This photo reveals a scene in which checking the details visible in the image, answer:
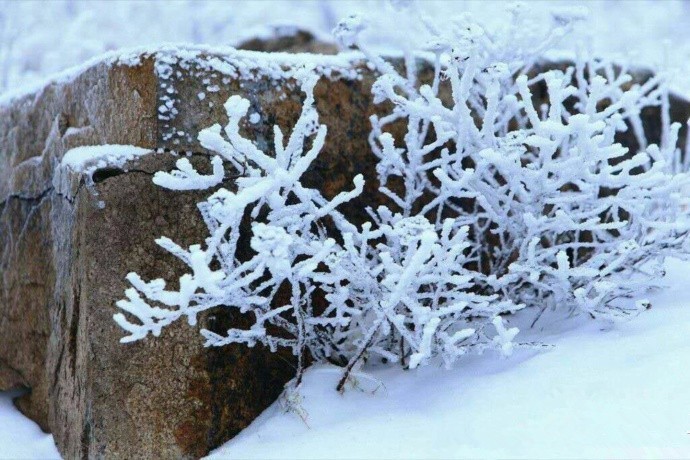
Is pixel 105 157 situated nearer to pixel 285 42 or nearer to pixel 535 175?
pixel 535 175

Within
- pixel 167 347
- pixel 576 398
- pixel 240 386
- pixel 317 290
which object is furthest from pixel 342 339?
pixel 576 398

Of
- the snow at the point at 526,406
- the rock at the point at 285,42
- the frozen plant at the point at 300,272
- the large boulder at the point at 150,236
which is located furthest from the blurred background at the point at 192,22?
the snow at the point at 526,406

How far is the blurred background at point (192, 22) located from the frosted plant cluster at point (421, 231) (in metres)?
5.36

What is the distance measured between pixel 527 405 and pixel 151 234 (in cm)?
108

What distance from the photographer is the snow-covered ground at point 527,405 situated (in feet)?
4.82

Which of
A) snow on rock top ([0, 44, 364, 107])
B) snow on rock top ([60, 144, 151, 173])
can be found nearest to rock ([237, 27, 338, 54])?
snow on rock top ([0, 44, 364, 107])

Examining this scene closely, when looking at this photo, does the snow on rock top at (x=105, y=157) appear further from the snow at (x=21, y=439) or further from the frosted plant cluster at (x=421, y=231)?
the snow at (x=21, y=439)

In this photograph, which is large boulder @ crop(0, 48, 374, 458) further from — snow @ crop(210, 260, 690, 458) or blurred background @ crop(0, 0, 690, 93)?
blurred background @ crop(0, 0, 690, 93)

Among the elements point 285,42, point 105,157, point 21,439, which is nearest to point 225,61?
point 105,157

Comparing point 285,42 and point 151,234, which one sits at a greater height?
point 285,42

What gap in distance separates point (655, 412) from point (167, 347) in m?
1.22

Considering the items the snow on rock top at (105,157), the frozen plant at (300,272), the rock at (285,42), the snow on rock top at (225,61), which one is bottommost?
the frozen plant at (300,272)

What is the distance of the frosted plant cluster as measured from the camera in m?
1.56

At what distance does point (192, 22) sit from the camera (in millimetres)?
9430
